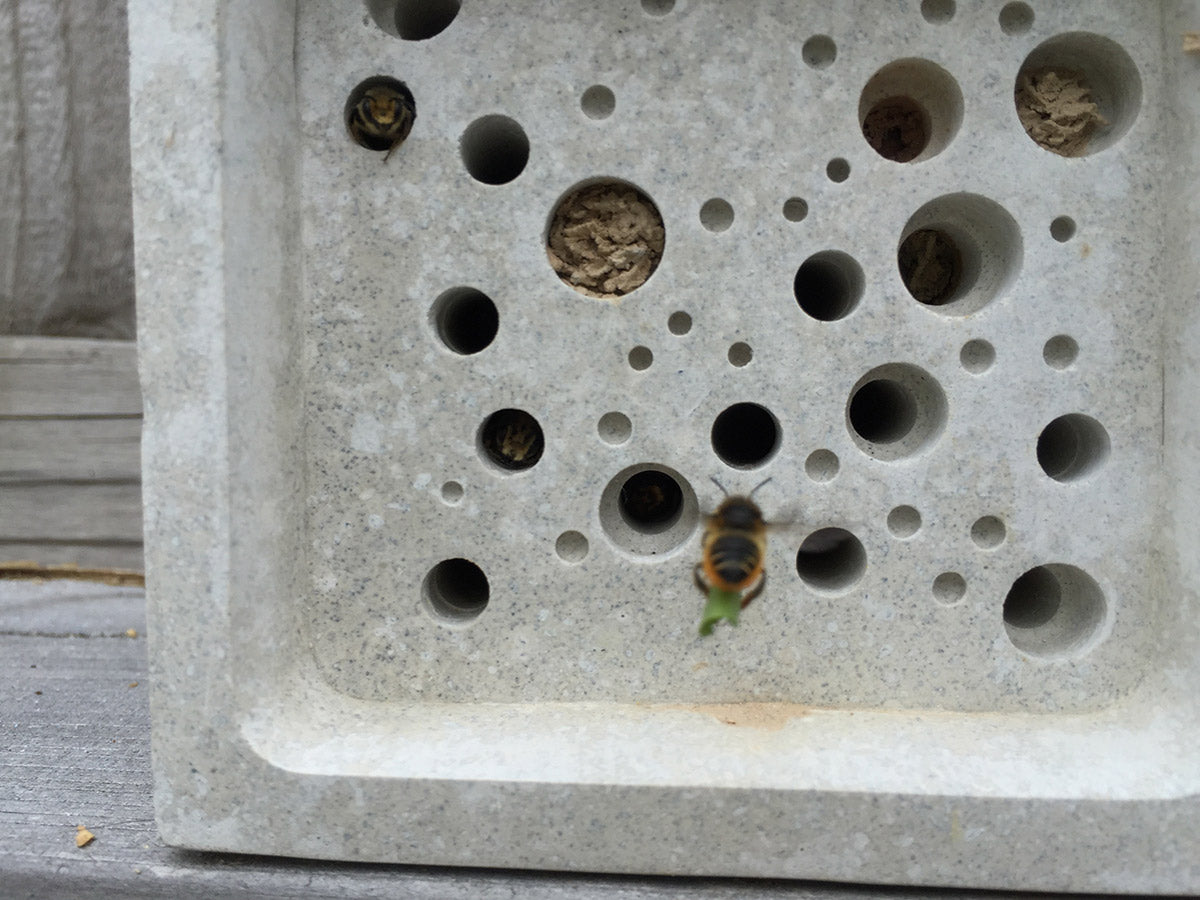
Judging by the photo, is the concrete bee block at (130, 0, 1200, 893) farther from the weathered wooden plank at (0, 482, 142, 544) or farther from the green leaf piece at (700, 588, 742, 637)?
the weathered wooden plank at (0, 482, 142, 544)

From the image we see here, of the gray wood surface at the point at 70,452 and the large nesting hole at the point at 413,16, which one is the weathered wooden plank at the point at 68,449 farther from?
the large nesting hole at the point at 413,16

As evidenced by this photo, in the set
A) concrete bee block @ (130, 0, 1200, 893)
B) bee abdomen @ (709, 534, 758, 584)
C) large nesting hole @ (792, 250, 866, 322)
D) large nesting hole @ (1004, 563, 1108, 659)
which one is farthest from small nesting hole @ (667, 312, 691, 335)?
large nesting hole @ (1004, 563, 1108, 659)

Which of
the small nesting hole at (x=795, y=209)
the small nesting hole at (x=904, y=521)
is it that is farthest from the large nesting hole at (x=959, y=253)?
the small nesting hole at (x=904, y=521)

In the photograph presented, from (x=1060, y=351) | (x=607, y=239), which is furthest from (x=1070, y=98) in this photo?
(x=607, y=239)

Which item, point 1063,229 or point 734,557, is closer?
point 734,557

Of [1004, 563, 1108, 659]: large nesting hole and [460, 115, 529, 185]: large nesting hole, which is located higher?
[460, 115, 529, 185]: large nesting hole

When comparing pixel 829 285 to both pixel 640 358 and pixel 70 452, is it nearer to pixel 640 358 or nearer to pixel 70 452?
pixel 640 358
